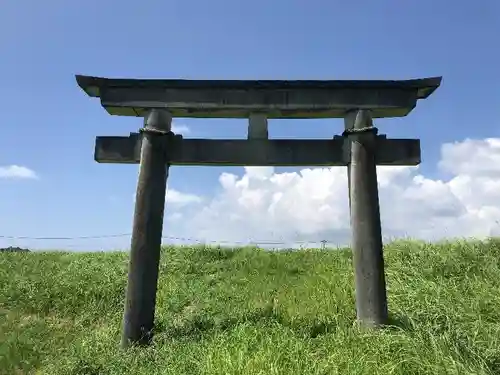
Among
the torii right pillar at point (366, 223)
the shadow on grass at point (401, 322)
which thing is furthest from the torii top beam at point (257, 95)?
the shadow on grass at point (401, 322)

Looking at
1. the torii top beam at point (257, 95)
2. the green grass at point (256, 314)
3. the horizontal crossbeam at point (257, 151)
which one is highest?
the torii top beam at point (257, 95)

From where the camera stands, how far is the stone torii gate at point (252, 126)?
6438 millimetres

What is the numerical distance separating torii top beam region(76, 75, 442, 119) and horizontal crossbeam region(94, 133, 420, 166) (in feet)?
1.58

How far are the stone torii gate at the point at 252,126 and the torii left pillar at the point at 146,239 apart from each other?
0.01 meters

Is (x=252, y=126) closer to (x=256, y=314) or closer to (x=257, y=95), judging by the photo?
(x=257, y=95)

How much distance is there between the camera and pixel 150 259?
20.7ft

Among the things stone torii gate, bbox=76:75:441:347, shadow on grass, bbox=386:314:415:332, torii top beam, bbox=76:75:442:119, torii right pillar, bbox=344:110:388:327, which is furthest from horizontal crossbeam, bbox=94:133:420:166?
shadow on grass, bbox=386:314:415:332

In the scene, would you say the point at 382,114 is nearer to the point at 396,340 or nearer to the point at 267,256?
the point at 396,340

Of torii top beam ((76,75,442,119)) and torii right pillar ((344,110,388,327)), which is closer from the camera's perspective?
torii right pillar ((344,110,388,327))

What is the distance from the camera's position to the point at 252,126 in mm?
6805

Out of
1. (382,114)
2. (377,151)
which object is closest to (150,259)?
(377,151)

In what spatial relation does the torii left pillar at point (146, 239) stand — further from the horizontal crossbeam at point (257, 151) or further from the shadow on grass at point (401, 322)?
the shadow on grass at point (401, 322)

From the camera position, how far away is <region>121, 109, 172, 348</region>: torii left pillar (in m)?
6.19

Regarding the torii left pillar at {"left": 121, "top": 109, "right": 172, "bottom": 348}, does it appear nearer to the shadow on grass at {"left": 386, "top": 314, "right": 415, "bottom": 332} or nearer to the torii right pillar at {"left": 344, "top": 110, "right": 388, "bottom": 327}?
the torii right pillar at {"left": 344, "top": 110, "right": 388, "bottom": 327}
